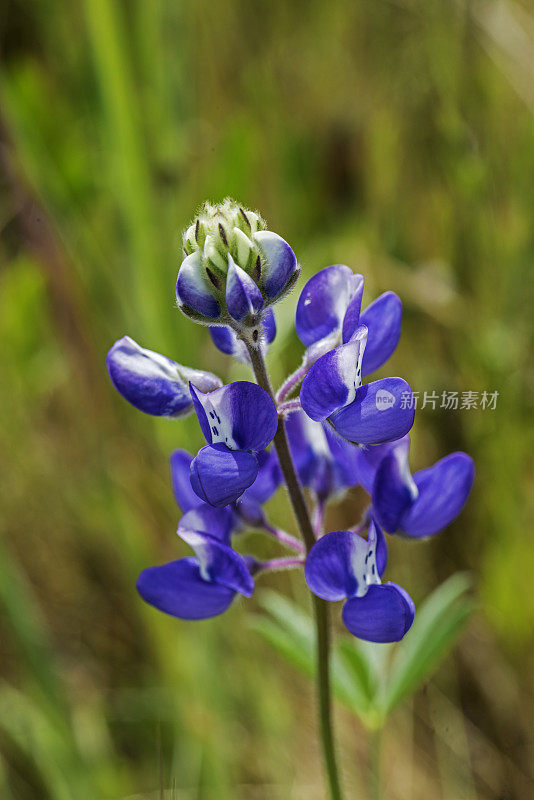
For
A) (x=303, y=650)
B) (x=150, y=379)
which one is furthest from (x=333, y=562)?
(x=303, y=650)

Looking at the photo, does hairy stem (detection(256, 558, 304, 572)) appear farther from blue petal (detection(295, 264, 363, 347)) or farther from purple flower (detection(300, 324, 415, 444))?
blue petal (detection(295, 264, 363, 347))

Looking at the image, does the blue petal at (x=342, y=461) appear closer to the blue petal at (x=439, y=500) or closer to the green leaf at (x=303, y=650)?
the blue petal at (x=439, y=500)

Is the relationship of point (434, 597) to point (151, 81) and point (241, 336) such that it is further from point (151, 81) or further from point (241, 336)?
point (151, 81)

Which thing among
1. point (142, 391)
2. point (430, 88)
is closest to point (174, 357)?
point (142, 391)

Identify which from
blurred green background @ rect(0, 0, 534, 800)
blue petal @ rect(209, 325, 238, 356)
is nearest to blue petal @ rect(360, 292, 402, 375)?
blue petal @ rect(209, 325, 238, 356)

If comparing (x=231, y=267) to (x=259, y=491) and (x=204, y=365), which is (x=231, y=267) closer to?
(x=259, y=491)

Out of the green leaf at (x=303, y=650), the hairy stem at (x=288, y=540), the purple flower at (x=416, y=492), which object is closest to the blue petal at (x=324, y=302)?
the purple flower at (x=416, y=492)
